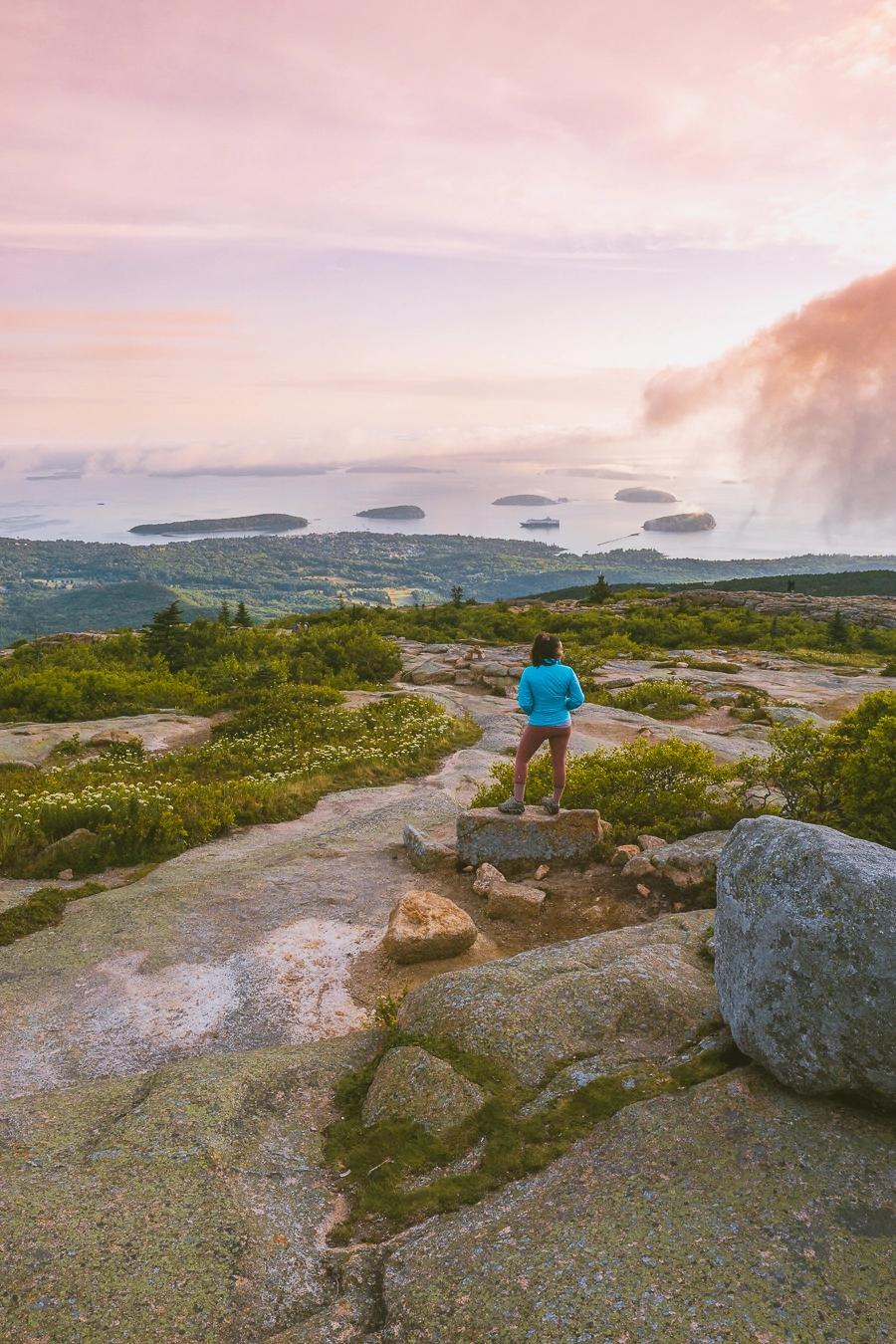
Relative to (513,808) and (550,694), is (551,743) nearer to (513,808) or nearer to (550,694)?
(550,694)

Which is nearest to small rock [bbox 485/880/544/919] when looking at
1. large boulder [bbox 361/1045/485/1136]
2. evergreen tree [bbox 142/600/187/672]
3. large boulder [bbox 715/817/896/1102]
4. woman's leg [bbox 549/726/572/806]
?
woman's leg [bbox 549/726/572/806]

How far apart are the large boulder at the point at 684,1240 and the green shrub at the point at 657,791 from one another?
6.42 metres

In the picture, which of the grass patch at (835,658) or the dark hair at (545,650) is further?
the grass patch at (835,658)

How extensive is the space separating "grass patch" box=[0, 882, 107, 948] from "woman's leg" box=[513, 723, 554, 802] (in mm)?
6834

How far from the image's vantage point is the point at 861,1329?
138 inches

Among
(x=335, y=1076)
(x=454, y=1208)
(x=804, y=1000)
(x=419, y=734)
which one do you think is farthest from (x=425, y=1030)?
(x=419, y=734)

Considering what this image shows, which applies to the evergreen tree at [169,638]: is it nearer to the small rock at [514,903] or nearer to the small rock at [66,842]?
the small rock at [66,842]

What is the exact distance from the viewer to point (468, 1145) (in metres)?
5.41

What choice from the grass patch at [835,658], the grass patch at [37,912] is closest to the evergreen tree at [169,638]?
the grass patch at [37,912]

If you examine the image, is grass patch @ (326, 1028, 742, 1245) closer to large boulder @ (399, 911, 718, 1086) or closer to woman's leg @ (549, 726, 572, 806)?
large boulder @ (399, 911, 718, 1086)

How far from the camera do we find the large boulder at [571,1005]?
6.18 m

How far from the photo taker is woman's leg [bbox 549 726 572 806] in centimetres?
1100

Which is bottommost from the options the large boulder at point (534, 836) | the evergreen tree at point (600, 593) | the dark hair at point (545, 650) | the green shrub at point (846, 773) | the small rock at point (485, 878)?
the evergreen tree at point (600, 593)

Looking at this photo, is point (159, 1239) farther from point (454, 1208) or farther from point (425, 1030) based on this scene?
point (425, 1030)
